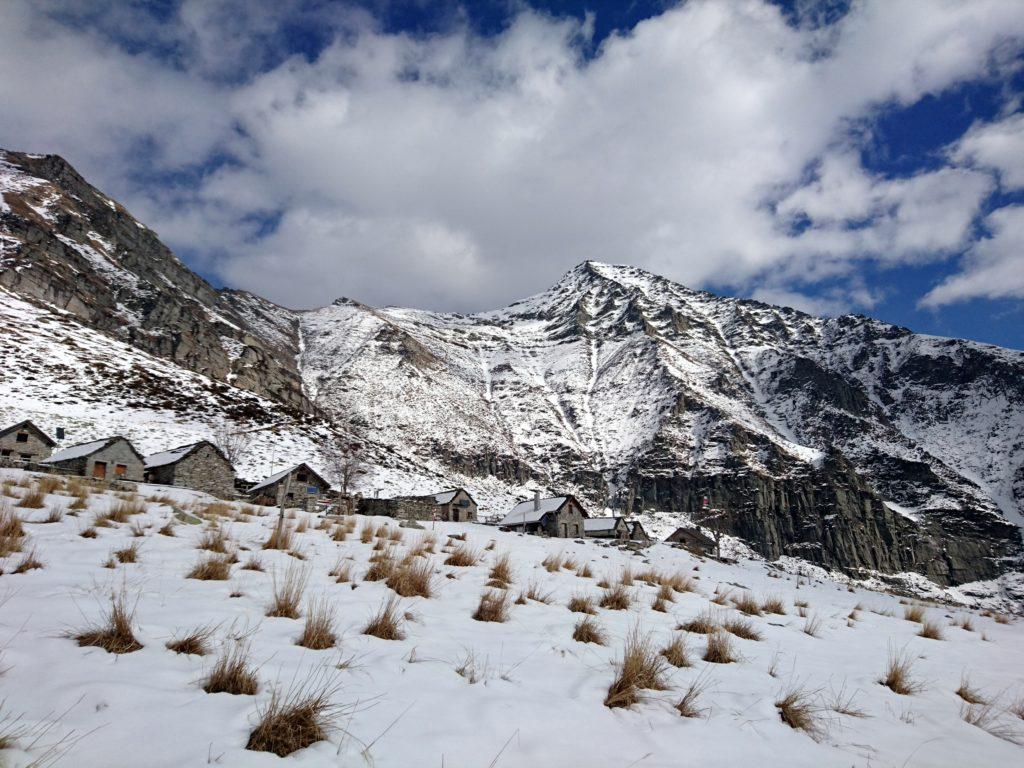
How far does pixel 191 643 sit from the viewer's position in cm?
363

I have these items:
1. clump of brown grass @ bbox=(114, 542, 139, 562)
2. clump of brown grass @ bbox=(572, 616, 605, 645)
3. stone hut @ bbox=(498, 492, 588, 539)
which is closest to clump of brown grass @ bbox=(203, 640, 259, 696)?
clump of brown grass @ bbox=(572, 616, 605, 645)

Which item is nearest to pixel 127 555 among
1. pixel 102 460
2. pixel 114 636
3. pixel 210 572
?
pixel 210 572

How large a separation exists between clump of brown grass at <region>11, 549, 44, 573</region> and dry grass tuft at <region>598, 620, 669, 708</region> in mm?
5891

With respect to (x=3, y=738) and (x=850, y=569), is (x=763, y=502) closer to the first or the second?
(x=850, y=569)

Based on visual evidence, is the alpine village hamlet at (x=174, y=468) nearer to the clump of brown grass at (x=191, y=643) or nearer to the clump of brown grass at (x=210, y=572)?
the clump of brown grass at (x=210, y=572)

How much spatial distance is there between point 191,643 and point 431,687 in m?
1.78

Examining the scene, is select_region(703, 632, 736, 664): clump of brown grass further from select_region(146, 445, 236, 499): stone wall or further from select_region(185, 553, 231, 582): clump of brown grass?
select_region(146, 445, 236, 499): stone wall

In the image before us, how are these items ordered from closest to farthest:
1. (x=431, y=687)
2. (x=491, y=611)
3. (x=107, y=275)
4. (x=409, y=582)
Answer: (x=431, y=687)
(x=491, y=611)
(x=409, y=582)
(x=107, y=275)

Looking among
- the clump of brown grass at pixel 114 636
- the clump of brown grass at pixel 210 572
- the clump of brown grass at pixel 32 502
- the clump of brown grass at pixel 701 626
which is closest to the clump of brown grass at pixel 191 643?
the clump of brown grass at pixel 114 636

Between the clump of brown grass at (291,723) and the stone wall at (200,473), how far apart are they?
126ft

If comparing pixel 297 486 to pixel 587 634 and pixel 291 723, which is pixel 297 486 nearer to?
pixel 587 634

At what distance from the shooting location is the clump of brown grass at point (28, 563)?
5090 mm

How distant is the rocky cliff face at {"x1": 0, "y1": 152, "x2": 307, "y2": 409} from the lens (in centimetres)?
8612

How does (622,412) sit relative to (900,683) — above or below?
above
